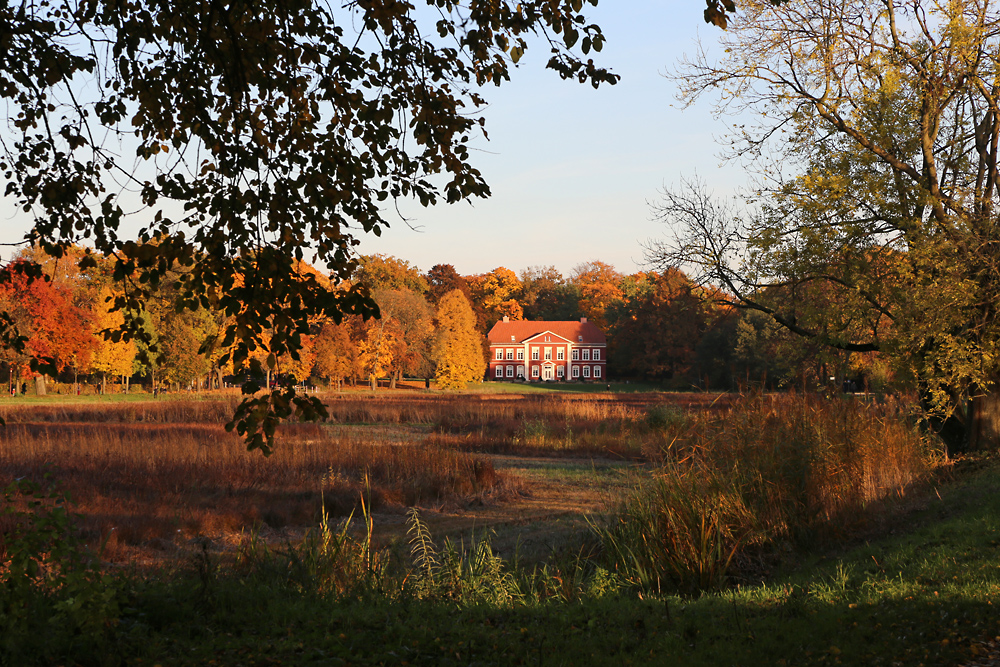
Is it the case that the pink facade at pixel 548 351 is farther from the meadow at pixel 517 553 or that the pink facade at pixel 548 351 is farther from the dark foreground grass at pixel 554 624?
the dark foreground grass at pixel 554 624

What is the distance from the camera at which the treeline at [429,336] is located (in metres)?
35.6

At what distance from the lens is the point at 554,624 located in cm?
550

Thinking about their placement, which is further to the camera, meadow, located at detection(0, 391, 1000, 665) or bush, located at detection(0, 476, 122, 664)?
meadow, located at detection(0, 391, 1000, 665)

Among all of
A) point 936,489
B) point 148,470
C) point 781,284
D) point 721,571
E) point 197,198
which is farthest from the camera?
point 781,284

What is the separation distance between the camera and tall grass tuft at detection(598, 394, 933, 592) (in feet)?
25.6

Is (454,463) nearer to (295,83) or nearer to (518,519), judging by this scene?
(518,519)

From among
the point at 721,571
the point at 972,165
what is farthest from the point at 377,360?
the point at 721,571

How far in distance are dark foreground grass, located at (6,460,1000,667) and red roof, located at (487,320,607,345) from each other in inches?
3228

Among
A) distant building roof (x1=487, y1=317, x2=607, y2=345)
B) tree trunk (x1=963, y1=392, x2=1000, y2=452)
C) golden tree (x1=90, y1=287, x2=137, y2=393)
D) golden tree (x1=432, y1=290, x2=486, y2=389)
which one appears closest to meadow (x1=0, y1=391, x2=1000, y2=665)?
tree trunk (x1=963, y1=392, x2=1000, y2=452)

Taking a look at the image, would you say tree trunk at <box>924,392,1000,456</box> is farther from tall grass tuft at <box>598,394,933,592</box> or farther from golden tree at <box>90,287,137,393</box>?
golden tree at <box>90,287,137,393</box>

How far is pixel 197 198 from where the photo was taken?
4.57 meters

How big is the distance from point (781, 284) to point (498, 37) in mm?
12153

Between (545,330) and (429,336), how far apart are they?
29376 mm

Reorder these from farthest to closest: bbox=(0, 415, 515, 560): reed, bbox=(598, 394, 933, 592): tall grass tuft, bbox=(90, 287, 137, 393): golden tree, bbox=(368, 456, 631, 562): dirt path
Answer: bbox=(90, 287, 137, 393): golden tree < bbox=(0, 415, 515, 560): reed < bbox=(368, 456, 631, 562): dirt path < bbox=(598, 394, 933, 592): tall grass tuft
